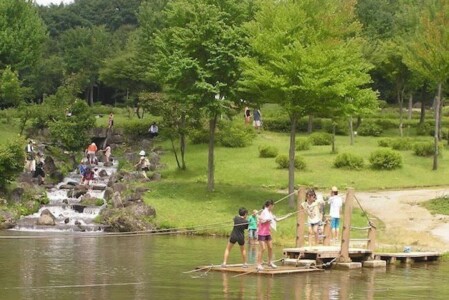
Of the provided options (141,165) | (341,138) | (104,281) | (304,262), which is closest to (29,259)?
(104,281)

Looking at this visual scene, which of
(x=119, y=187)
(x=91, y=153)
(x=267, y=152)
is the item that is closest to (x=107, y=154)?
(x=91, y=153)

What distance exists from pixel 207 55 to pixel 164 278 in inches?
904

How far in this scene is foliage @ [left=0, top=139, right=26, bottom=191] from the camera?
44594 millimetres

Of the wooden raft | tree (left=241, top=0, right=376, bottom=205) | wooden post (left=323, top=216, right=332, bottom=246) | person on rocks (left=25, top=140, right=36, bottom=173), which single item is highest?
tree (left=241, top=0, right=376, bottom=205)

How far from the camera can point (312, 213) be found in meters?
30.8

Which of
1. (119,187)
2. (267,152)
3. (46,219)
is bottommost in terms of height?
(46,219)

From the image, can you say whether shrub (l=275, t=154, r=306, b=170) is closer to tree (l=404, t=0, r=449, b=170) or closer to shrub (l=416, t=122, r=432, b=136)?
tree (l=404, t=0, r=449, b=170)

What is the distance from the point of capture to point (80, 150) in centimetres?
5875

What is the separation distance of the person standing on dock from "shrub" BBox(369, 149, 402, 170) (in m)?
19.6

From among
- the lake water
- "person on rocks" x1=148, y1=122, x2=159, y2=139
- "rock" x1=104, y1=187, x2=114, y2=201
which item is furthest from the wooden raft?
"person on rocks" x1=148, y1=122, x2=159, y2=139

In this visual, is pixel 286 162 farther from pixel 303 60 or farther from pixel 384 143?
pixel 303 60

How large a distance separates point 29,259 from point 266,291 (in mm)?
9747

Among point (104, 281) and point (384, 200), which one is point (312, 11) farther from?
A: point (104, 281)

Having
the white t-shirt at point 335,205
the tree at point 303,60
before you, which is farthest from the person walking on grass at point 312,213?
the tree at point 303,60
